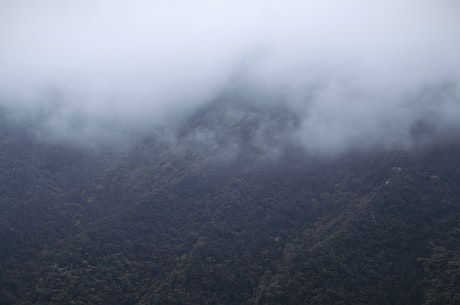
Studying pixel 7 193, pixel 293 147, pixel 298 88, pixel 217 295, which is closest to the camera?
pixel 217 295

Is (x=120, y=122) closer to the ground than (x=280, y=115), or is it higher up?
higher up

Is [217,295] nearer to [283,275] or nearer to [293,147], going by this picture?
[283,275]

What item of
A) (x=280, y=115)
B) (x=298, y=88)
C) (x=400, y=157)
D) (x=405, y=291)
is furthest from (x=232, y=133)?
(x=405, y=291)

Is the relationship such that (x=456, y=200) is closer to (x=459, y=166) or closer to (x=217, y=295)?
(x=459, y=166)

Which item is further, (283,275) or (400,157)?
(400,157)

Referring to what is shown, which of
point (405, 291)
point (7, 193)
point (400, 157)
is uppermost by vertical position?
point (7, 193)

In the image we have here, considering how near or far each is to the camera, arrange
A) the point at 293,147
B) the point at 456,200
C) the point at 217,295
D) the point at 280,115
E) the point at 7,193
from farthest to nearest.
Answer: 1. the point at 280,115
2. the point at 293,147
3. the point at 7,193
4. the point at 456,200
5. the point at 217,295

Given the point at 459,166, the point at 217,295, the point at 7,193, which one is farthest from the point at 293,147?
the point at 7,193
